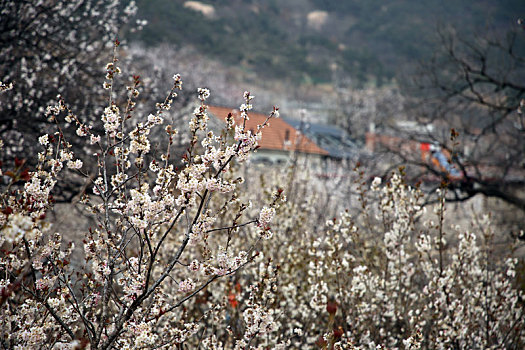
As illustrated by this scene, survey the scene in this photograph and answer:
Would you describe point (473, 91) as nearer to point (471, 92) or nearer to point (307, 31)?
point (471, 92)

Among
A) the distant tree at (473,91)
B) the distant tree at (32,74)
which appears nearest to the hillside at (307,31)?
the distant tree at (473,91)

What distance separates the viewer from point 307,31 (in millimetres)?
99625

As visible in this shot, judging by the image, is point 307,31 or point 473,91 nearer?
point 473,91

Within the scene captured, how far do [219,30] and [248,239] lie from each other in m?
65.4

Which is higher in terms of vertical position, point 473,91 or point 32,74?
point 473,91

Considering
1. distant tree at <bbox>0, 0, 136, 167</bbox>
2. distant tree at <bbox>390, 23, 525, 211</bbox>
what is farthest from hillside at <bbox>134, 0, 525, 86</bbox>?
distant tree at <bbox>0, 0, 136, 167</bbox>

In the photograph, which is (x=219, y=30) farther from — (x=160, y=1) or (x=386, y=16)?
(x=386, y=16)

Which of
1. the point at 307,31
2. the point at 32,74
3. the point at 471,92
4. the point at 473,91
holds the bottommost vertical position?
the point at 32,74

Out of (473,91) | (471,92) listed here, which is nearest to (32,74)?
(473,91)

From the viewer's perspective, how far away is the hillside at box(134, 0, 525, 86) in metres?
55.0

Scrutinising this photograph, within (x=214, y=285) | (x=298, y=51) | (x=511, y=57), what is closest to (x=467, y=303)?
(x=214, y=285)

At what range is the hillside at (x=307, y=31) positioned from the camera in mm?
55028

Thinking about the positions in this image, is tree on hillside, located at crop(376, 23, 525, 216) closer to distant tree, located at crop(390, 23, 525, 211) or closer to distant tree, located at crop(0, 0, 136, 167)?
distant tree, located at crop(390, 23, 525, 211)

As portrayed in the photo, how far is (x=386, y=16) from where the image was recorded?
100562 mm
